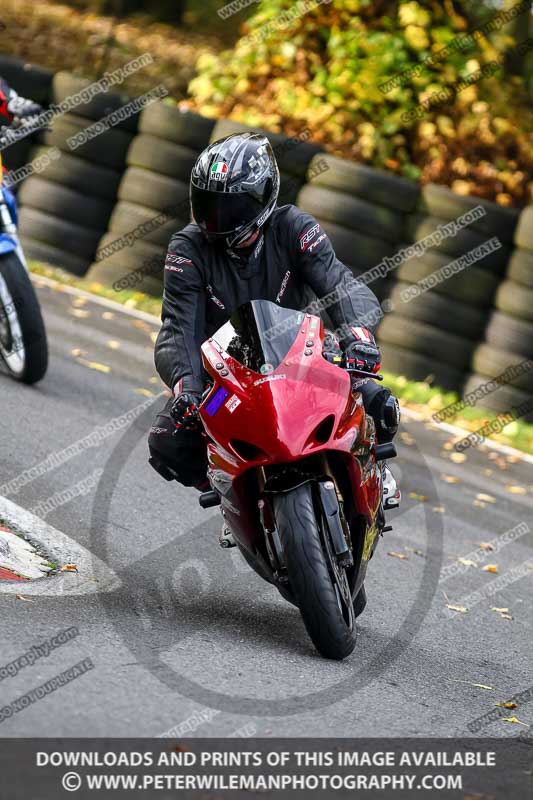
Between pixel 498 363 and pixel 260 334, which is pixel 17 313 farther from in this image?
pixel 498 363

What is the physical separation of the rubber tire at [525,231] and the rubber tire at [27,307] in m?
4.30

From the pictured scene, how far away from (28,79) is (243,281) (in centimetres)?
808

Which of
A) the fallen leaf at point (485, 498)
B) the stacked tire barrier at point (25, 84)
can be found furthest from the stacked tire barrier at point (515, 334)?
the stacked tire barrier at point (25, 84)

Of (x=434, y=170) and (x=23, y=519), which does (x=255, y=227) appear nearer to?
(x=23, y=519)

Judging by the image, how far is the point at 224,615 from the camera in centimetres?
482

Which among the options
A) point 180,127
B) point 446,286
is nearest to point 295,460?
point 446,286

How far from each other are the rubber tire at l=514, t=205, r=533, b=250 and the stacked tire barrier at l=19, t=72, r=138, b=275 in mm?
3977

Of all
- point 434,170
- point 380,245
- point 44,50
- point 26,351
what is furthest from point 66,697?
point 44,50

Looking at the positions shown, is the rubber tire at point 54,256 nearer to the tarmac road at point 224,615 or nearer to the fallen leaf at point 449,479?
the tarmac road at point 224,615

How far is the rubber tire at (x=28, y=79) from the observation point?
12039 millimetres

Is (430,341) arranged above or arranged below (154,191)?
below
